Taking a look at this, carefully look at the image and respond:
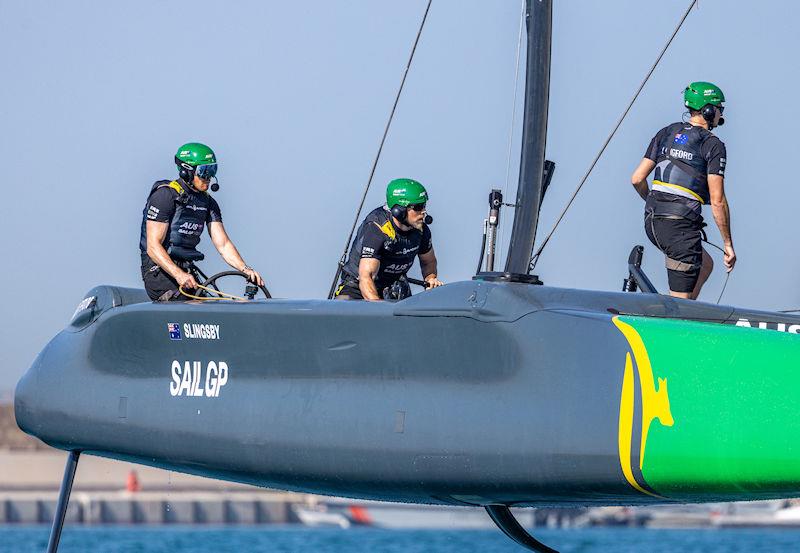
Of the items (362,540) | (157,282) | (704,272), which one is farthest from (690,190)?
(362,540)

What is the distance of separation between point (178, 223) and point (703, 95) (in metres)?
2.63

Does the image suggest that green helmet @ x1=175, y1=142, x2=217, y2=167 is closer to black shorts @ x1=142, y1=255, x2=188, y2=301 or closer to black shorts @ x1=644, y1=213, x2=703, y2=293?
black shorts @ x1=142, y1=255, x2=188, y2=301

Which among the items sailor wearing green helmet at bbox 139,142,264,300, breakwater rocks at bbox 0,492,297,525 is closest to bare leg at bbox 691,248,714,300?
sailor wearing green helmet at bbox 139,142,264,300

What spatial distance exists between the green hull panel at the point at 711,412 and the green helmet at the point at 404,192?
1887 mm

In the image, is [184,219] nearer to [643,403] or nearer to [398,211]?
[398,211]

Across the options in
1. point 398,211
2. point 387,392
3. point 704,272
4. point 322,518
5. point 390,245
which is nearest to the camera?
point 387,392

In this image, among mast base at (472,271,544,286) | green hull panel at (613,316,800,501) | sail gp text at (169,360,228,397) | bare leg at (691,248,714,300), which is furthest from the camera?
bare leg at (691,248,714,300)

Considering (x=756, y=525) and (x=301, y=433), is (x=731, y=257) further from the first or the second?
(x=756, y=525)

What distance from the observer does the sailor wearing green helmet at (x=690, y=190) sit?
7.91m

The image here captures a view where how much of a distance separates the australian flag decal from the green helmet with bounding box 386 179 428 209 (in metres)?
1.15

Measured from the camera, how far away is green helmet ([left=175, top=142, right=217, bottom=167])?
8500 millimetres

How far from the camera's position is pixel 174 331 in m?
7.98

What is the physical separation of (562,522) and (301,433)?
50.7 m

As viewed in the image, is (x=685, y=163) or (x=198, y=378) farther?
(x=685, y=163)
